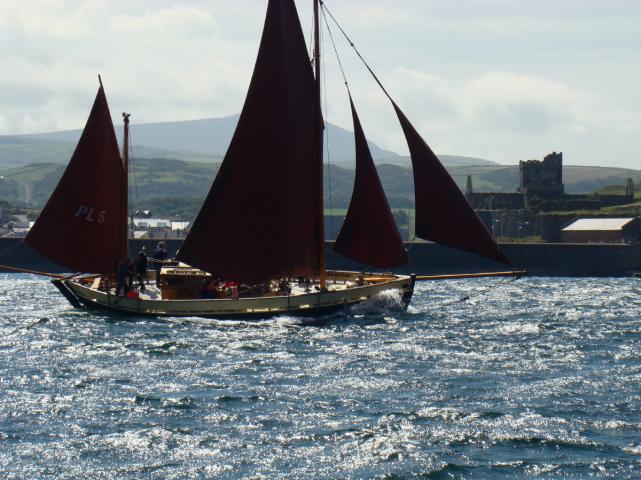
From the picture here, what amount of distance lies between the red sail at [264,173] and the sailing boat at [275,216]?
42 mm

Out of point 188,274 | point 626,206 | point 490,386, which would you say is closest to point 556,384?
point 490,386

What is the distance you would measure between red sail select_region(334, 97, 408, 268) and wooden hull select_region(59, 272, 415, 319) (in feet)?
4.81

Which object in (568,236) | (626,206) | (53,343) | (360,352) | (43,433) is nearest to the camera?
(43,433)

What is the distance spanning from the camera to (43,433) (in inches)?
1018

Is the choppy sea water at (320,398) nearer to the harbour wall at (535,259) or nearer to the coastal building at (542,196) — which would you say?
the harbour wall at (535,259)

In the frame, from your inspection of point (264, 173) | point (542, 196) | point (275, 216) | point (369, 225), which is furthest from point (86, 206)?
point (542, 196)

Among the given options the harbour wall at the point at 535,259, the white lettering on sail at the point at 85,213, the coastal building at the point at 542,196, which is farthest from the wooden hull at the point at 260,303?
the coastal building at the point at 542,196

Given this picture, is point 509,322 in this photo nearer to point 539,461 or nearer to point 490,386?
point 490,386

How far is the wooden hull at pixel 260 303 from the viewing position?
49.2 metres

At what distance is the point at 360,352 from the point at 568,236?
9903 cm

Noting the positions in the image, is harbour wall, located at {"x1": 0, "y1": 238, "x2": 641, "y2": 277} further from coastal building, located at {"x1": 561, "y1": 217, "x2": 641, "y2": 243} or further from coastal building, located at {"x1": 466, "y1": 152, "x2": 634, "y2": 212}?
coastal building, located at {"x1": 466, "y1": 152, "x2": 634, "y2": 212}

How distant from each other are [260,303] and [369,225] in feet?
19.6

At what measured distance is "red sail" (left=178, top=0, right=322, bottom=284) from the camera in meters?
49.1

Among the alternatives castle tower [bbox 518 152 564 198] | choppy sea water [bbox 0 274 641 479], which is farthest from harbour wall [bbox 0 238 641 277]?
choppy sea water [bbox 0 274 641 479]
